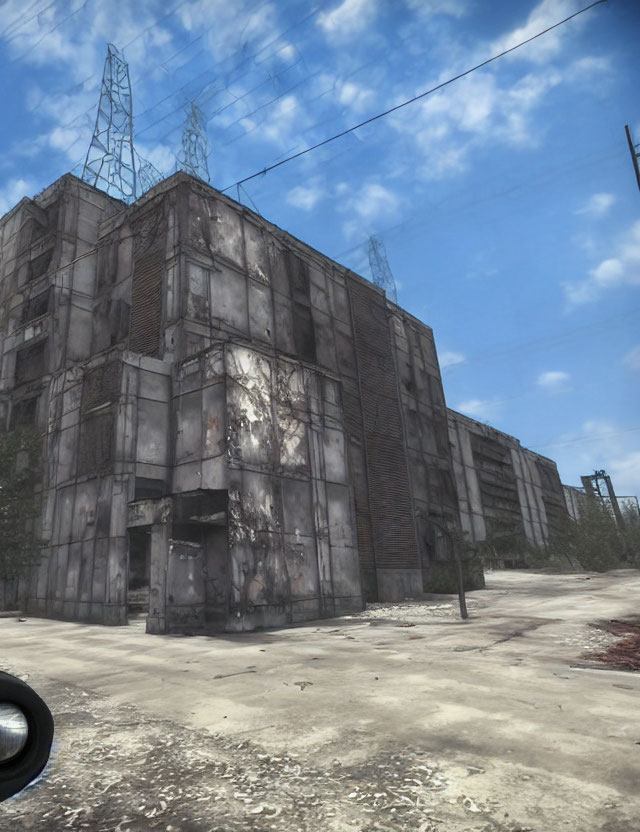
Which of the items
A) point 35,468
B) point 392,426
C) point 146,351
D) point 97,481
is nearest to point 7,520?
point 35,468

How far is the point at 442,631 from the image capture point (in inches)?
366

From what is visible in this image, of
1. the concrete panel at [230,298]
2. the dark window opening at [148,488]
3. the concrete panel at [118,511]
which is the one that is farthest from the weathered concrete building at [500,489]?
the concrete panel at [118,511]

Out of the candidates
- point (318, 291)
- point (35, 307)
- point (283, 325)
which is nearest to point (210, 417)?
point (283, 325)

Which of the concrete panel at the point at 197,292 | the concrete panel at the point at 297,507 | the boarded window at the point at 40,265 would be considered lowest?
the concrete panel at the point at 297,507

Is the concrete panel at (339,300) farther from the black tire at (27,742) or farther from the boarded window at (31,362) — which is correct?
the black tire at (27,742)

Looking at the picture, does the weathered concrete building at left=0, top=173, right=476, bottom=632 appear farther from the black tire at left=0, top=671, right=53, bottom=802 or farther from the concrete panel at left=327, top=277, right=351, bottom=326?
the black tire at left=0, top=671, right=53, bottom=802

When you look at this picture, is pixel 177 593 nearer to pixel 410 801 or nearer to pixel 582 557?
pixel 410 801

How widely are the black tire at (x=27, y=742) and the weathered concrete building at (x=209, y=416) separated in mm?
9784

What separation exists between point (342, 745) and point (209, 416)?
11.4 meters

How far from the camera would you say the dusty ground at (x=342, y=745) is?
233 cm

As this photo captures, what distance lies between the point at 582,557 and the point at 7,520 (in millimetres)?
31077

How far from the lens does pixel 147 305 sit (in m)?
18.5

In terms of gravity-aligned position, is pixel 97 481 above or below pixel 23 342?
below

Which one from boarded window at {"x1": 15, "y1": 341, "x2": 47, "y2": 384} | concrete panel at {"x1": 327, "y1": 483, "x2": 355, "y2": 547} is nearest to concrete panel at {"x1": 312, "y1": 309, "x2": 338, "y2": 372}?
concrete panel at {"x1": 327, "y1": 483, "x2": 355, "y2": 547}
